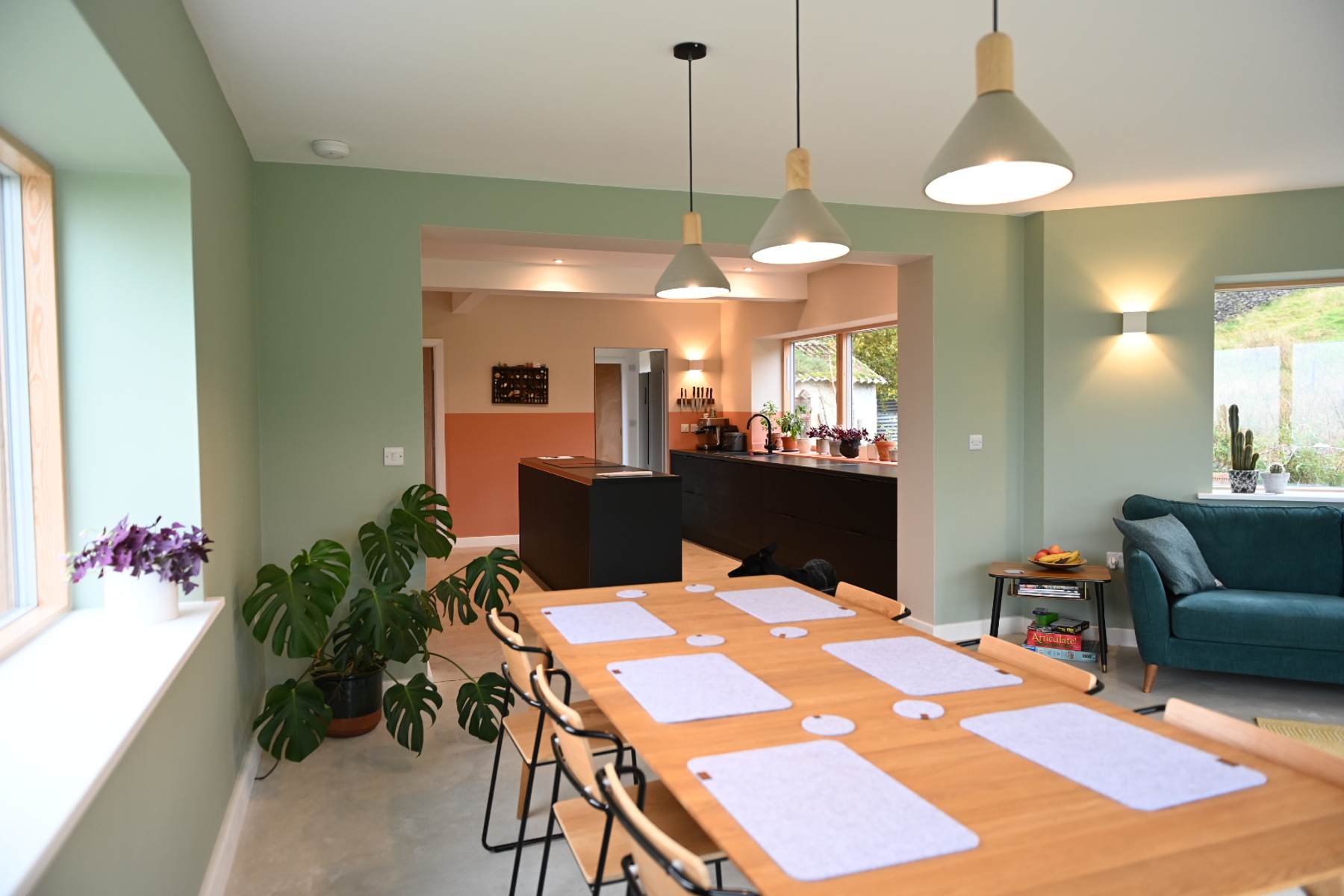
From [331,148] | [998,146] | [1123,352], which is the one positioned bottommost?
[1123,352]

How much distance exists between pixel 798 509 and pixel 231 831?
4.66 meters

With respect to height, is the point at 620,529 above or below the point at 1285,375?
below

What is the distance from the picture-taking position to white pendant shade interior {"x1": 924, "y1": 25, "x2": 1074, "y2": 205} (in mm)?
1545

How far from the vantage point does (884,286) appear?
6715 mm

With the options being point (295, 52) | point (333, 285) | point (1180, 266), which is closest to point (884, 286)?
point (1180, 266)

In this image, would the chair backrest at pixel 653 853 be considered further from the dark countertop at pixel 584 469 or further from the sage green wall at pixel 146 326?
the dark countertop at pixel 584 469

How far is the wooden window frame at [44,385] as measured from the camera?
2.18m

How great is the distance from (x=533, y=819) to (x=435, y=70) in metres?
2.63

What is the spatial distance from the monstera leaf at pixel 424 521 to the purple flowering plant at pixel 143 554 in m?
1.63

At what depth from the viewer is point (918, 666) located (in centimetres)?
210

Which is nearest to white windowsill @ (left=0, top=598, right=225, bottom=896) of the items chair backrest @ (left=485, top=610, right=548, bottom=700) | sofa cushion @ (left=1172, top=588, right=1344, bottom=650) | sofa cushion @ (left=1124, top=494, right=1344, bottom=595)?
chair backrest @ (left=485, top=610, right=548, bottom=700)

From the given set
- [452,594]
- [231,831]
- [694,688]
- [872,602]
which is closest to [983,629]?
[872,602]

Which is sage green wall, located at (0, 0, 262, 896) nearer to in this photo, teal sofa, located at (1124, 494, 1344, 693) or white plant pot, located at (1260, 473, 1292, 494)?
teal sofa, located at (1124, 494, 1344, 693)

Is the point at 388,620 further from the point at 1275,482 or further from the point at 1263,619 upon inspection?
the point at 1275,482
